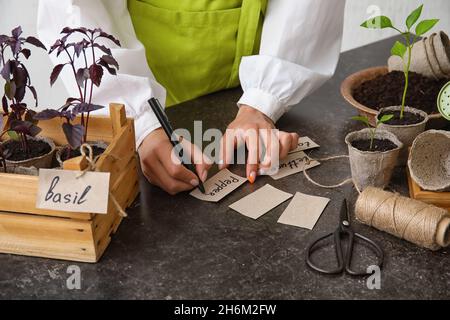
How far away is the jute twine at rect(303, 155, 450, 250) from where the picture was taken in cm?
86

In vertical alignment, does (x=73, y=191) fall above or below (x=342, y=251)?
above

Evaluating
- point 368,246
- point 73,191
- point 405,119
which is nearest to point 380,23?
point 405,119

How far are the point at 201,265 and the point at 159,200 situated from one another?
21cm

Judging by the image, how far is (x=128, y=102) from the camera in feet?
3.75

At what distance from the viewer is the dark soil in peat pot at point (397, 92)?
3.94 feet

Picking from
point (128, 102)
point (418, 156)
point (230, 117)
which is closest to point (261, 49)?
point (230, 117)

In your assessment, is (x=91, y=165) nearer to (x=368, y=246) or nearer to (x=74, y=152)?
(x=74, y=152)

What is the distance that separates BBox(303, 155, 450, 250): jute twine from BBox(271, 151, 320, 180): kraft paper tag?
0.19 metres

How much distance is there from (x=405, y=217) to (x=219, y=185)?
352 mm

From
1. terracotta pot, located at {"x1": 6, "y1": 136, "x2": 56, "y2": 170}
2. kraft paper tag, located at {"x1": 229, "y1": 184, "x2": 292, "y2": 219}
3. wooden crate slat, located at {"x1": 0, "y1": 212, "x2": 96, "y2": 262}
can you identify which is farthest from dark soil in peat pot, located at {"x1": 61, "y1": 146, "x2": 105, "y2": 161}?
kraft paper tag, located at {"x1": 229, "y1": 184, "x2": 292, "y2": 219}

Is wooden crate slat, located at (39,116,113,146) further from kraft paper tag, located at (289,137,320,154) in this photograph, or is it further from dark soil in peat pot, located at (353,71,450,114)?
dark soil in peat pot, located at (353,71,450,114)

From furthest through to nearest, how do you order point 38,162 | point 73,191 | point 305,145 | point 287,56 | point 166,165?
point 287,56
point 305,145
point 166,165
point 38,162
point 73,191

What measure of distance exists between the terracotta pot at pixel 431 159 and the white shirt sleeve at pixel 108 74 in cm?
50

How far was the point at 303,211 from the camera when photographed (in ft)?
3.22
